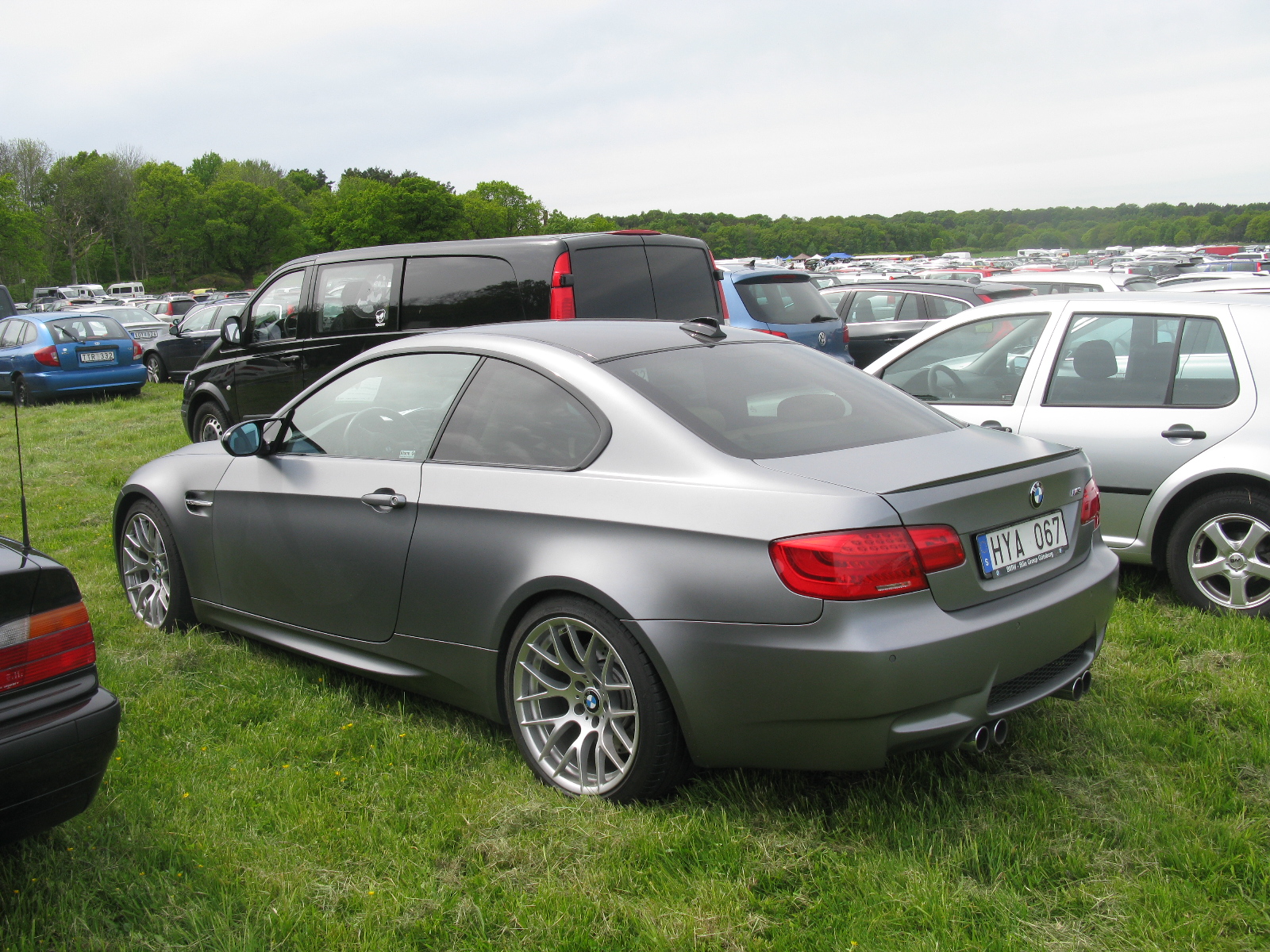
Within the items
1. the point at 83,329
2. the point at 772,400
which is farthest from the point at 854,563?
the point at 83,329

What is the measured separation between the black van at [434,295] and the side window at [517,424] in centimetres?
243

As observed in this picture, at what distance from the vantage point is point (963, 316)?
19.5 feet

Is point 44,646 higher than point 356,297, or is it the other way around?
point 356,297

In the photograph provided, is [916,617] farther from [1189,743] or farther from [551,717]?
[1189,743]

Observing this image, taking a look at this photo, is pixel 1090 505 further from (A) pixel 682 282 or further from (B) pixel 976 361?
(A) pixel 682 282

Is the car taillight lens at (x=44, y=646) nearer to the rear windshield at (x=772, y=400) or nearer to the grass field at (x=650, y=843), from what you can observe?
the grass field at (x=650, y=843)

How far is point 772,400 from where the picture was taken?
11.6 feet

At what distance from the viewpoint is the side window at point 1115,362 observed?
512cm

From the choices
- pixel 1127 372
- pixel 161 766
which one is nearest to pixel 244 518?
pixel 161 766

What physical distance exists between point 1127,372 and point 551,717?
3545mm

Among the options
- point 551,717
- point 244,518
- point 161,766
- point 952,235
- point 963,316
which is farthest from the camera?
point 952,235

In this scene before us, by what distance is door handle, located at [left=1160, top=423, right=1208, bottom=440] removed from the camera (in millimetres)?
4855

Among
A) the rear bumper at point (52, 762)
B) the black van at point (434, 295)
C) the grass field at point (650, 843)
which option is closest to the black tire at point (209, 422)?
the black van at point (434, 295)

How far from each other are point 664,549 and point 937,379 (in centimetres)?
359
